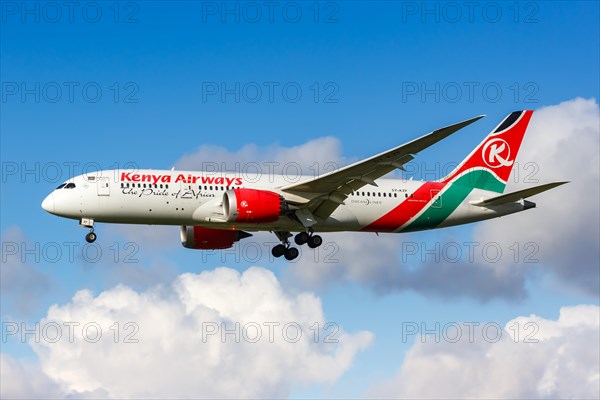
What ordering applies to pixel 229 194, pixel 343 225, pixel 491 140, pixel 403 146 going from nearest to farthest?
1. pixel 403 146
2. pixel 229 194
3. pixel 343 225
4. pixel 491 140

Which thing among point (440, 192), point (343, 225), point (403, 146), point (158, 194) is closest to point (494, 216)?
point (440, 192)

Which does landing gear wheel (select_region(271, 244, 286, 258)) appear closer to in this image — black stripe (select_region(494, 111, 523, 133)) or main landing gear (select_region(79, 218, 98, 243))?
main landing gear (select_region(79, 218, 98, 243))

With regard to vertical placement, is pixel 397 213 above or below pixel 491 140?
below

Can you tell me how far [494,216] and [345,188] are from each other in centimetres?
976

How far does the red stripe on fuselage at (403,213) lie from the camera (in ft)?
184

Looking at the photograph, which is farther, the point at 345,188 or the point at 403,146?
the point at 345,188

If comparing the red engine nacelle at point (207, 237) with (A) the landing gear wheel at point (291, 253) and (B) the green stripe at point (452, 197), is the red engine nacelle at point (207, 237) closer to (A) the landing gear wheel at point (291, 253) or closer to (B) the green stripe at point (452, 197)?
(A) the landing gear wheel at point (291, 253)

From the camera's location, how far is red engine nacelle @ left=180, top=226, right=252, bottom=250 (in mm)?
58750

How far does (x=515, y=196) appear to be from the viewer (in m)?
55.8

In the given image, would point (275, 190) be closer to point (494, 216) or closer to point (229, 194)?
point (229, 194)

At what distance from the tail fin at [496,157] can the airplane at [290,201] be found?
0.28 feet

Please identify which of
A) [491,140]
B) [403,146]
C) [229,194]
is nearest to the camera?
[403,146]

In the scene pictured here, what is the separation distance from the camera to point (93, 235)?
172 ft

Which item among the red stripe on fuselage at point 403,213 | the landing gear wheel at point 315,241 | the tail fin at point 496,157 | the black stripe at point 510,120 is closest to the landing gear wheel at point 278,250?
the landing gear wheel at point 315,241
